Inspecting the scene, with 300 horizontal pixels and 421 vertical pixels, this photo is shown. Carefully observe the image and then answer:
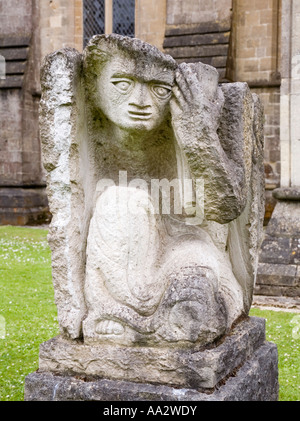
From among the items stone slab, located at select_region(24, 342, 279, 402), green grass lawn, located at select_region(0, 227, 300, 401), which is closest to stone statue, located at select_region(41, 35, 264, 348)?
stone slab, located at select_region(24, 342, 279, 402)

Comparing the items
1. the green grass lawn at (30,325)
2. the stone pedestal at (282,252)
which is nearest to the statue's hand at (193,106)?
the green grass lawn at (30,325)

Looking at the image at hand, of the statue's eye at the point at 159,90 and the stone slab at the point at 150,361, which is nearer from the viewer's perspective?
the stone slab at the point at 150,361

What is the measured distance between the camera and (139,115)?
9.52ft

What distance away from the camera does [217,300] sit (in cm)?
286

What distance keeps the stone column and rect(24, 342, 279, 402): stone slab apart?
4065 mm

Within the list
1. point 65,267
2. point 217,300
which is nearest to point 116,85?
point 65,267

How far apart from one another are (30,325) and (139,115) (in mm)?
3365

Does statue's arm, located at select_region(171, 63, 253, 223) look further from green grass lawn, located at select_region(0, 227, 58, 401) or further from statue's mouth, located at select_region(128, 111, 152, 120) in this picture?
green grass lawn, located at select_region(0, 227, 58, 401)

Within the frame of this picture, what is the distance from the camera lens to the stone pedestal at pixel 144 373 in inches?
105

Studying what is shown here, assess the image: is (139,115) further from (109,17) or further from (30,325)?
(109,17)

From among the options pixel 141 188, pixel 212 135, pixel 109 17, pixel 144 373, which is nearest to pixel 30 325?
pixel 141 188

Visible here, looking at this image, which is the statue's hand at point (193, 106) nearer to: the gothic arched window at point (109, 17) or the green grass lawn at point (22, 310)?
the green grass lawn at point (22, 310)

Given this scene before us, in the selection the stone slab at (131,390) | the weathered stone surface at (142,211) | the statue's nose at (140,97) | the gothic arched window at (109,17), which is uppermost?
the gothic arched window at (109,17)

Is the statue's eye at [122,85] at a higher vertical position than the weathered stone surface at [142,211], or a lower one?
higher
